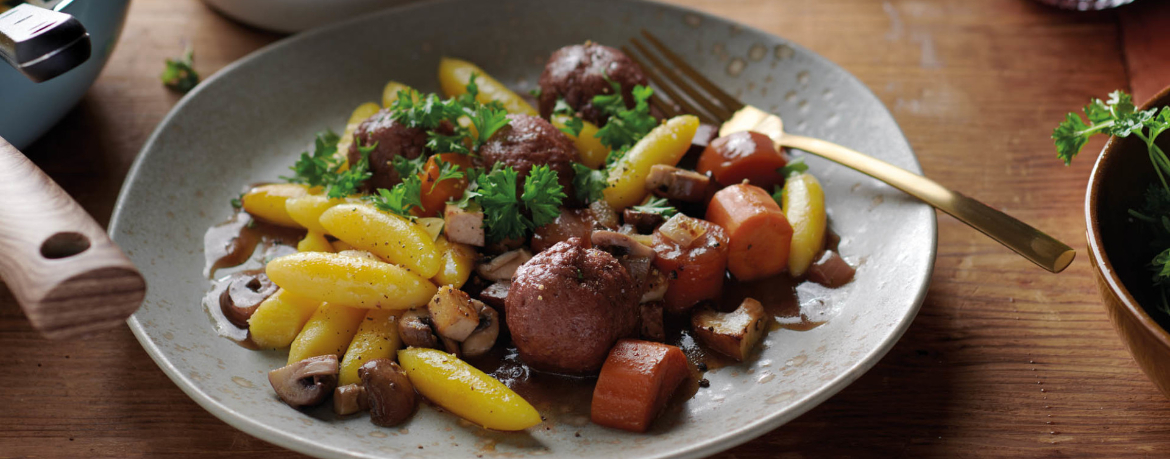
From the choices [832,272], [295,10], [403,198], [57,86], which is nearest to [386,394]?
[403,198]

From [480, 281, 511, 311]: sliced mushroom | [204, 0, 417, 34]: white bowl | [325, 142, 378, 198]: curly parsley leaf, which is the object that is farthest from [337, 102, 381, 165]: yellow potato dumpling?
[480, 281, 511, 311]: sliced mushroom

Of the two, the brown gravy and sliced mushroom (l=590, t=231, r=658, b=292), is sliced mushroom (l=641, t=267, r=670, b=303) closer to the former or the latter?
sliced mushroom (l=590, t=231, r=658, b=292)

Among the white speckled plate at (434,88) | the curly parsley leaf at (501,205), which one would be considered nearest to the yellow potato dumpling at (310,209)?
the white speckled plate at (434,88)

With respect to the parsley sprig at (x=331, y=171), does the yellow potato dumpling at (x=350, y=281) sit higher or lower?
lower

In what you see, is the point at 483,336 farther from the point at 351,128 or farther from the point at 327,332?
the point at 351,128

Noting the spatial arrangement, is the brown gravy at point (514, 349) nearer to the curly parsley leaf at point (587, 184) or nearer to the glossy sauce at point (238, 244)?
the glossy sauce at point (238, 244)

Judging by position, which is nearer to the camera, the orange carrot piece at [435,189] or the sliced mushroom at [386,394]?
the sliced mushroom at [386,394]
